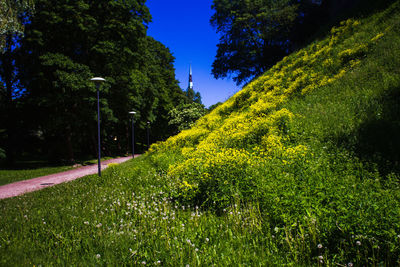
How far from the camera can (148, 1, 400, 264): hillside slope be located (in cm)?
272

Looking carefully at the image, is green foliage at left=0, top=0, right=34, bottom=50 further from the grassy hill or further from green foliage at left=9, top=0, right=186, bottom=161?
the grassy hill

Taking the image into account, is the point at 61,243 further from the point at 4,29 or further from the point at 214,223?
the point at 4,29

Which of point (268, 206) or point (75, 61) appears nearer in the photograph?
point (268, 206)

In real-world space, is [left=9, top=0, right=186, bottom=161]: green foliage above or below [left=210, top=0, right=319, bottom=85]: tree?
below

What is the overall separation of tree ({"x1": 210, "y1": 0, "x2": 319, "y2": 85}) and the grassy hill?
74.2 feet

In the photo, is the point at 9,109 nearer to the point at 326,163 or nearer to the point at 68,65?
the point at 68,65

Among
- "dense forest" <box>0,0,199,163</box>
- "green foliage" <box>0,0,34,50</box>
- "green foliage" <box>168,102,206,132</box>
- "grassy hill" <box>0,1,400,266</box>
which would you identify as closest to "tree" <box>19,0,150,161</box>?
"dense forest" <box>0,0,199,163</box>

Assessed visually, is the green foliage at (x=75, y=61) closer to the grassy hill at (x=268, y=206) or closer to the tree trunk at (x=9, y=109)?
the tree trunk at (x=9, y=109)

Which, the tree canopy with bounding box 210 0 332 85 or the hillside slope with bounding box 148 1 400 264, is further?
the tree canopy with bounding box 210 0 332 85

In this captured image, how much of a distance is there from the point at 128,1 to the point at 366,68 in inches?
753

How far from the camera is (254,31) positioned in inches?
1220

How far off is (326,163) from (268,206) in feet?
7.20

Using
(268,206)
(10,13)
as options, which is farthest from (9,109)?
(268,206)

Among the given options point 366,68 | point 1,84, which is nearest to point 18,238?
point 366,68
